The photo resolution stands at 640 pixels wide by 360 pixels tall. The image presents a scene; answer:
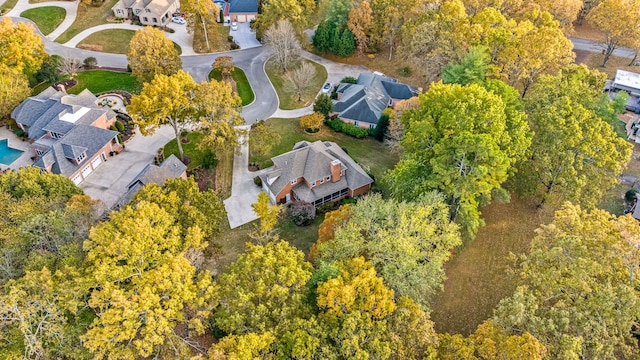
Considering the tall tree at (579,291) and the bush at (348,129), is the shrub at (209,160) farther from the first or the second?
the tall tree at (579,291)

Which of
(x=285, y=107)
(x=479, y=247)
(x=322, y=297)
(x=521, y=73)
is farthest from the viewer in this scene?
(x=285, y=107)

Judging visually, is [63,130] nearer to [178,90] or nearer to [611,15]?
[178,90]

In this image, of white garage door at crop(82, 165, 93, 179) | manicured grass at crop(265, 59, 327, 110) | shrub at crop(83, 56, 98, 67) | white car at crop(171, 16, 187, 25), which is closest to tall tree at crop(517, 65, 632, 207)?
manicured grass at crop(265, 59, 327, 110)

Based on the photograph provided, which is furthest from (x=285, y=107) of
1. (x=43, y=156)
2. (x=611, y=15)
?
(x=611, y=15)

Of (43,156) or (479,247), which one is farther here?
(43,156)

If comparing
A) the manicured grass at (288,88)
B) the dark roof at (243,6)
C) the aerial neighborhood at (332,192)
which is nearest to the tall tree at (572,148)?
the aerial neighborhood at (332,192)
